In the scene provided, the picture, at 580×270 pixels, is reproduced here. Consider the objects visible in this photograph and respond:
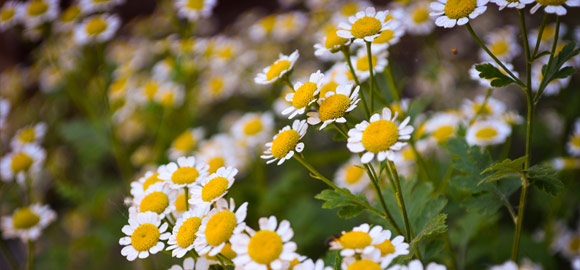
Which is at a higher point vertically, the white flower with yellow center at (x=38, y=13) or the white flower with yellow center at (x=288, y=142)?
the white flower with yellow center at (x=288, y=142)

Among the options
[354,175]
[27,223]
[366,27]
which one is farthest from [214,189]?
[27,223]

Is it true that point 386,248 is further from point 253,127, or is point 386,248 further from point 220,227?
point 253,127

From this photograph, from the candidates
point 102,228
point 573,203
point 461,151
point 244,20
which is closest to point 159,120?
point 102,228

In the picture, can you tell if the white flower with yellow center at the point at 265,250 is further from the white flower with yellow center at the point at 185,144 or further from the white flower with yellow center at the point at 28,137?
the white flower with yellow center at the point at 28,137

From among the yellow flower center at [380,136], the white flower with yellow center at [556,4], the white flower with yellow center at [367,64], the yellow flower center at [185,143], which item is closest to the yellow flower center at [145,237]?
the yellow flower center at [380,136]

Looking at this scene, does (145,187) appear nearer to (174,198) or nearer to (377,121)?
(174,198)

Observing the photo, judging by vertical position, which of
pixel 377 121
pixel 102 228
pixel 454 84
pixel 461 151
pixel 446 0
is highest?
pixel 446 0
